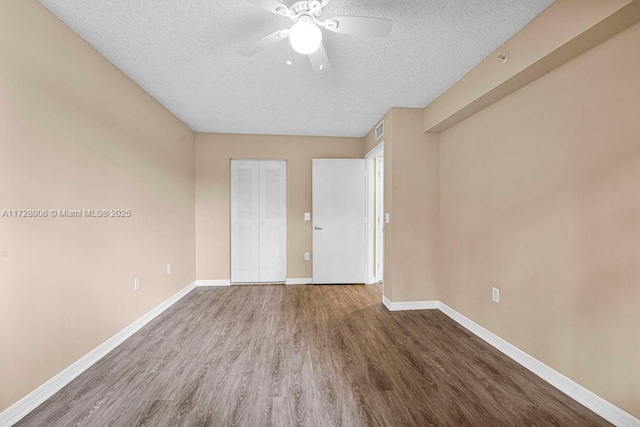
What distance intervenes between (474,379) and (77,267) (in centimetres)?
295

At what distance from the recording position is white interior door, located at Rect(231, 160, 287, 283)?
4.21 metres

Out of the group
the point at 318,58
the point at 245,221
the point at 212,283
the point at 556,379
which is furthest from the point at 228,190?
the point at 556,379

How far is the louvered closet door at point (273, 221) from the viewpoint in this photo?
14.0 feet

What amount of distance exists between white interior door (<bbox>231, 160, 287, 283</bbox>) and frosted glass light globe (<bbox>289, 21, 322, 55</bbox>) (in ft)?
9.30

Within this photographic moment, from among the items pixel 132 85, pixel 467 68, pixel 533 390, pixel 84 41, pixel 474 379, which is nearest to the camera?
pixel 533 390

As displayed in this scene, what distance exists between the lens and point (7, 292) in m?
1.42

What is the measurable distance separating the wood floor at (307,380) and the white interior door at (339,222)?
1.34m

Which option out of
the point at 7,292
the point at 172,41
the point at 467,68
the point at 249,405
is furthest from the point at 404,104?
the point at 7,292

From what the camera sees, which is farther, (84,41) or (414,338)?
(414,338)

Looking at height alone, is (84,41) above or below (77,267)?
above

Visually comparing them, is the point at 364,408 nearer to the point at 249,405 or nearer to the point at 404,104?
the point at 249,405

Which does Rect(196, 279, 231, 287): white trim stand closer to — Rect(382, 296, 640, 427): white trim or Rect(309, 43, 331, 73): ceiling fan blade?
Rect(382, 296, 640, 427): white trim

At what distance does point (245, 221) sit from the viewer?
423cm

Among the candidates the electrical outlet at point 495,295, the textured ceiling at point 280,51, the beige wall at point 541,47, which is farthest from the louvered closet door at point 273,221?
the electrical outlet at point 495,295
